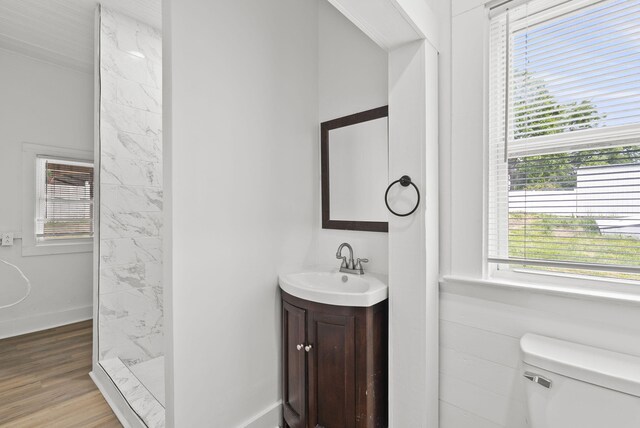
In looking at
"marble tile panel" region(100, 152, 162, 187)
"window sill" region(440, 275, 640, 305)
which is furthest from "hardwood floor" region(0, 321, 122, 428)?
"window sill" region(440, 275, 640, 305)

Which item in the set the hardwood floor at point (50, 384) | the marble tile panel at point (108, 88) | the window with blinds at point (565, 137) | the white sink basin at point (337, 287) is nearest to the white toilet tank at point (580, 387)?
the window with blinds at point (565, 137)

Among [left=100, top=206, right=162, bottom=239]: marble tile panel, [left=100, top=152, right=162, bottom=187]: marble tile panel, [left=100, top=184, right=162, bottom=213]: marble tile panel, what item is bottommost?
[left=100, top=206, right=162, bottom=239]: marble tile panel

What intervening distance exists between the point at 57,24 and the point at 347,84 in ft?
8.67

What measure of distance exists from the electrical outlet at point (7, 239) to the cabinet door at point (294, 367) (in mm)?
3152

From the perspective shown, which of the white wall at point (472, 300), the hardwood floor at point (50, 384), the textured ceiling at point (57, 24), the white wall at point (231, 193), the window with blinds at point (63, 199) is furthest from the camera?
the window with blinds at point (63, 199)

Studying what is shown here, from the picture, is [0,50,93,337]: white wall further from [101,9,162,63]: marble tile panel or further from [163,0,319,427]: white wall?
[163,0,319,427]: white wall

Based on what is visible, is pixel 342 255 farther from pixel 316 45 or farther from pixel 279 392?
pixel 316 45

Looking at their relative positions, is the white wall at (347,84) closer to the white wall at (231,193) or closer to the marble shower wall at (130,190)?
the white wall at (231,193)

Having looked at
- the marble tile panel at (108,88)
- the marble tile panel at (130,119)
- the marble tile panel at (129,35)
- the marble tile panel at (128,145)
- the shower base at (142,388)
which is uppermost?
the marble tile panel at (129,35)

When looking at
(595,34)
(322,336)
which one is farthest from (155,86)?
(595,34)

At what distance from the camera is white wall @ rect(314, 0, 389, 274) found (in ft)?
6.06

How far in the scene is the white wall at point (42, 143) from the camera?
3.03 m

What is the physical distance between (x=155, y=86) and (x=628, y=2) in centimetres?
307

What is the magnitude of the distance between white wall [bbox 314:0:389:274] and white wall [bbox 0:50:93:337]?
3.03 metres
